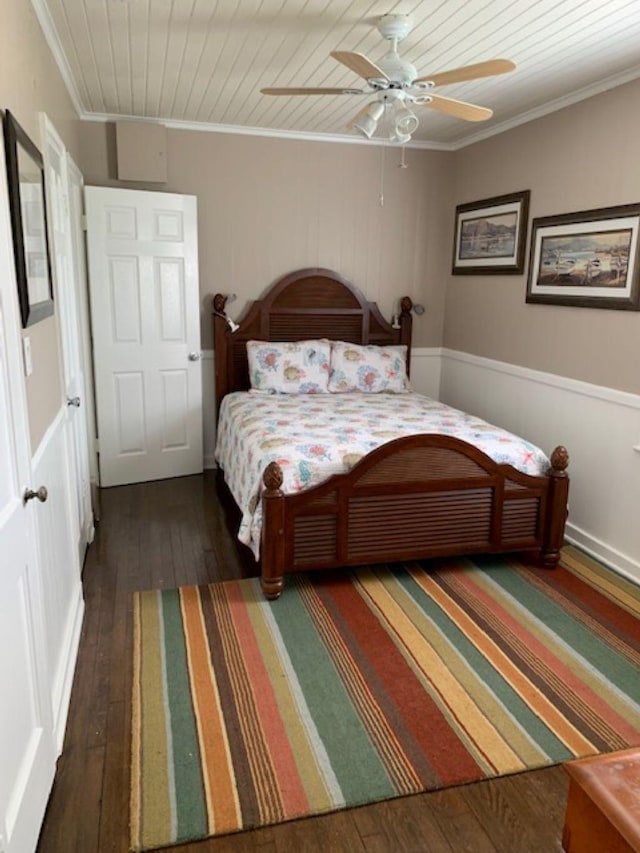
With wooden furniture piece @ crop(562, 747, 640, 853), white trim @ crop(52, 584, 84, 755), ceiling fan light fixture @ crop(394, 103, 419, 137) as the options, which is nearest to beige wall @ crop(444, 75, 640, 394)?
ceiling fan light fixture @ crop(394, 103, 419, 137)

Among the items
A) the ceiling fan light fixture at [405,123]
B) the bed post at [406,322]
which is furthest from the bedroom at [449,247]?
the ceiling fan light fixture at [405,123]

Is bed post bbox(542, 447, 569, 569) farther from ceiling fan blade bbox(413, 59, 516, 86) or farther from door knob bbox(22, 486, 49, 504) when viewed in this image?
door knob bbox(22, 486, 49, 504)

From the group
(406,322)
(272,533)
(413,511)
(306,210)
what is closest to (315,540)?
(272,533)

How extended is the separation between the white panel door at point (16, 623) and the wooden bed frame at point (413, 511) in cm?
127

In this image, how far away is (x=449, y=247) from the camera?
5105mm

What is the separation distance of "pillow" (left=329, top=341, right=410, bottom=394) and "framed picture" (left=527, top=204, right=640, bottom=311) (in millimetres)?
1116

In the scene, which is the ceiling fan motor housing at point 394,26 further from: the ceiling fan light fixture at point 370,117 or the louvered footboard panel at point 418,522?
the louvered footboard panel at point 418,522

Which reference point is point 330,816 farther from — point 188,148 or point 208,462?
point 188,148

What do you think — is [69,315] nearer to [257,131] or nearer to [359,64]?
[359,64]

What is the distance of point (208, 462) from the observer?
4.92 m

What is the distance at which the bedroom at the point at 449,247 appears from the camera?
3.27m

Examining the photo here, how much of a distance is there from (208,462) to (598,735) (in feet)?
11.2

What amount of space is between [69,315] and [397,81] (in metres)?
1.94

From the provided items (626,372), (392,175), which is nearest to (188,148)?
(392,175)
